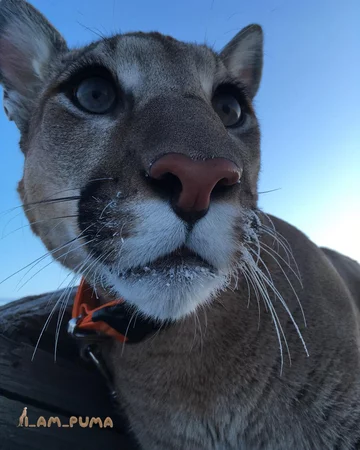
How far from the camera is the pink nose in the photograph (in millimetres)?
1243

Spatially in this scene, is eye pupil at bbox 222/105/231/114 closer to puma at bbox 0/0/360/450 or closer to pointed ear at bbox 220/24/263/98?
puma at bbox 0/0/360/450

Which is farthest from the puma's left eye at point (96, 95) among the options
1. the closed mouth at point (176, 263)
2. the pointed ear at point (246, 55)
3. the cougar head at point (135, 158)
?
the pointed ear at point (246, 55)

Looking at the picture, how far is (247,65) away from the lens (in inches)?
118

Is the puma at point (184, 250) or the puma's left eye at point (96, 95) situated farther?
the puma's left eye at point (96, 95)

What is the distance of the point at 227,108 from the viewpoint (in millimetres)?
2191

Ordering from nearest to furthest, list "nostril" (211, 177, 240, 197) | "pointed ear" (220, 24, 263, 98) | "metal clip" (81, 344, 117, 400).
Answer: "nostril" (211, 177, 240, 197) < "metal clip" (81, 344, 117, 400) < "pointed ear" (220, 24, 263, 98)

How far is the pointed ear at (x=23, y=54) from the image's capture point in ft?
8.11

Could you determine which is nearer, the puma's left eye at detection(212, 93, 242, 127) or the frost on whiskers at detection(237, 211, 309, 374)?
the frost on whiskers at detection(237, 211, 309, 374)

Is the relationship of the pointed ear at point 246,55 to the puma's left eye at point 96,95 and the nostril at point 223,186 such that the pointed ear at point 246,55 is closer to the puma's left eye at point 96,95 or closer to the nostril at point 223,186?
the puma's left eye at point 96,95


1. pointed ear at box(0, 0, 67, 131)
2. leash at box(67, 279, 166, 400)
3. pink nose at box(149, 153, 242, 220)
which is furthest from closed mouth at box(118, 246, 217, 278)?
pointed ear at box(0, 0, 67, 131)

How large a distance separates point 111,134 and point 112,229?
17.6 inches

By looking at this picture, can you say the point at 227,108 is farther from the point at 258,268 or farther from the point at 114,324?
the point at 114,324

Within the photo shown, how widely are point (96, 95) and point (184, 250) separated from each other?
86 centimetres

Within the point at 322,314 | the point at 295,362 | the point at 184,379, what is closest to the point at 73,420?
the point at 184,379
